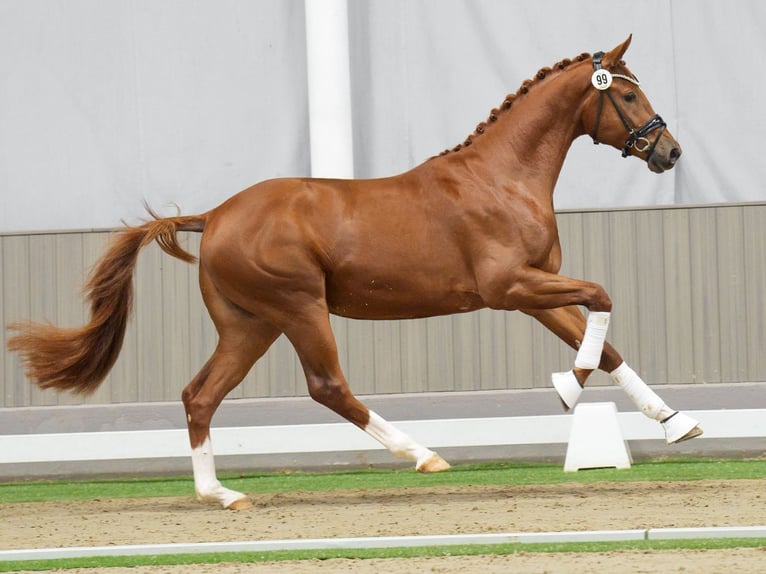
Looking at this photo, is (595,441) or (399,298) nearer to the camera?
(399,298)

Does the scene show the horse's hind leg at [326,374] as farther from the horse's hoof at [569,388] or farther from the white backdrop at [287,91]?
the white backdrop at [287,91]

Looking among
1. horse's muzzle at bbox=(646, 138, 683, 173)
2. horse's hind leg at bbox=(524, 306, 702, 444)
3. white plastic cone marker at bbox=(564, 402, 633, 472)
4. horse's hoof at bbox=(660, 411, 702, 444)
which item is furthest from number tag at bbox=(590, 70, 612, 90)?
white plastic cone marker at bbox=(564, 402, 633, 472)

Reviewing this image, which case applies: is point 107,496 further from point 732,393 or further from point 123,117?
point 732,393

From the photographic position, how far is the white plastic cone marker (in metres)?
6.79

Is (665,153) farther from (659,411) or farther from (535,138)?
(659,411)

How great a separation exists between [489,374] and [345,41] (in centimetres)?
258

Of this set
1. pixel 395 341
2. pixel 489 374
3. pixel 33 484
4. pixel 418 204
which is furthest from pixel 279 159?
pixel 418 204

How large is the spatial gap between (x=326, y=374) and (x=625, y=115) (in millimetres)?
1820

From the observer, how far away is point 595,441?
6.82 metres

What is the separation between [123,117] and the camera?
924 centimetres

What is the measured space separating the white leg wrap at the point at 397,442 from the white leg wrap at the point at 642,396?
0.93 metres

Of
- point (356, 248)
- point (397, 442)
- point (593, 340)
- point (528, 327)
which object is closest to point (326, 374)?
point (397, 442)

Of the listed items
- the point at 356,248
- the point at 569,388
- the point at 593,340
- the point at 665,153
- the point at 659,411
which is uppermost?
the point at 665,153

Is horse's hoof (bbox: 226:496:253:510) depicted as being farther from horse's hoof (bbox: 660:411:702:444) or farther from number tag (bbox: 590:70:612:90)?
number tag (bbox: 590:70:612:90)
